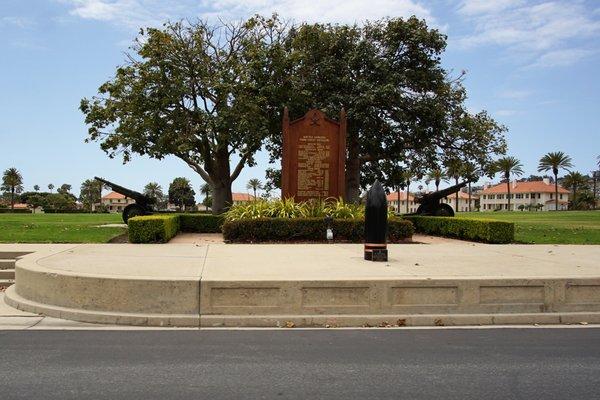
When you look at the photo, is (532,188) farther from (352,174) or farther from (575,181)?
(352,174)

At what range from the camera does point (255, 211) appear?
18656mm

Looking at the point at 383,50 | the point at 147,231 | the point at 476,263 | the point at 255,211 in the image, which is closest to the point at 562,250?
the point at 476,263

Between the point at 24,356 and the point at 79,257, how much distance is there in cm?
552

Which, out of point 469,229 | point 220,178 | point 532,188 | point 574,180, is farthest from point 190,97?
point 532,188

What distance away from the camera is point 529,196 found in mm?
132000

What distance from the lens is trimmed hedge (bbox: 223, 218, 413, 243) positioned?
17.5 meters

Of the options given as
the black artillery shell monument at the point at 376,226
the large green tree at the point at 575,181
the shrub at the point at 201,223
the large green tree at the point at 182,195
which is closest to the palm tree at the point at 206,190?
the large green tree at the point at 182,195

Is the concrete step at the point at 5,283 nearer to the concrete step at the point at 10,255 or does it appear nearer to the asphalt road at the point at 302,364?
the concrete step at the point at 10,255

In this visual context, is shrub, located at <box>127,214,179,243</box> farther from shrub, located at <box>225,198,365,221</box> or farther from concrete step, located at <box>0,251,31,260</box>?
concrete step, located at <box>0,251,31,260</box>

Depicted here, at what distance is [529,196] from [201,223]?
123110 millimetres

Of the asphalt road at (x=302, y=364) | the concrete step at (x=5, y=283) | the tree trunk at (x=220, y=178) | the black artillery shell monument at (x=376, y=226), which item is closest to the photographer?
the asphalt road at (x=302, y=364)

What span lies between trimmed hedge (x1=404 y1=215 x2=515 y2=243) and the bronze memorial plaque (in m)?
3.94

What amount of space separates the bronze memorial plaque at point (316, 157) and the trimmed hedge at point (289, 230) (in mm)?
3025

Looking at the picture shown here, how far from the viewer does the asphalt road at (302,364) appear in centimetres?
499
